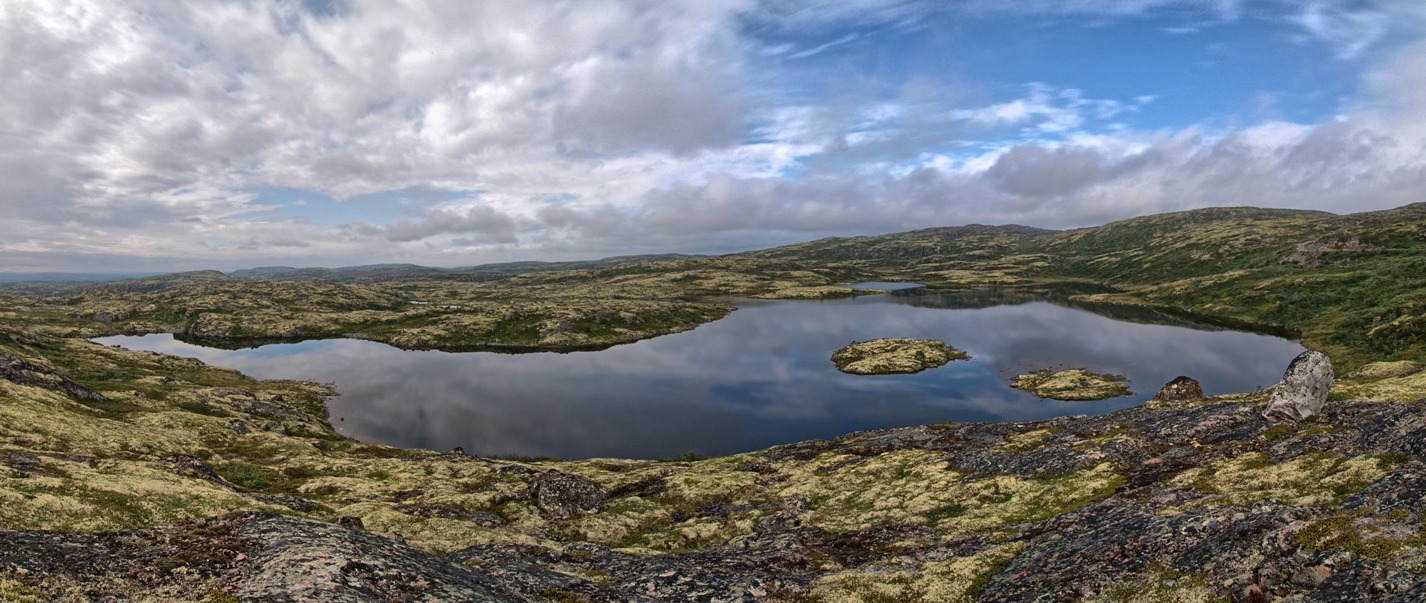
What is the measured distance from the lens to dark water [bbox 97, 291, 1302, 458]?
84.5 meters

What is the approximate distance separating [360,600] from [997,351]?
146109mm

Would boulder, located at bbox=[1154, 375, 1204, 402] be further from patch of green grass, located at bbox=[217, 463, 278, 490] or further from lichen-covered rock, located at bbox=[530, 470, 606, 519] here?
patch of green grass, located at bbox=[217, 463, 278, 490]

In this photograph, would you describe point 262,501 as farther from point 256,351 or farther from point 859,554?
point 256,351

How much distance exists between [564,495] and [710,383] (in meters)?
72.0

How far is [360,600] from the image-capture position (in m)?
14.5

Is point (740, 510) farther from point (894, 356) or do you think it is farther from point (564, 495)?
point (894, 356)

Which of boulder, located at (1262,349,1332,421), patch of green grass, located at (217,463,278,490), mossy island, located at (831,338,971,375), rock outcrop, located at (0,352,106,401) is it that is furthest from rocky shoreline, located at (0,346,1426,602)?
mossy island, located at (831,338,971,375)

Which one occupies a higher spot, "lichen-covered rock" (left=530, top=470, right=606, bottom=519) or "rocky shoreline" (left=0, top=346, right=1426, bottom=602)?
"rocky shoreline" (left=0, top=346, right=1426, bottom=602)

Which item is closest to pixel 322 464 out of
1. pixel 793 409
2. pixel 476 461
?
pixel 476 461

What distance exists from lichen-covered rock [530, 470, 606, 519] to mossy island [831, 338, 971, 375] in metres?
85.9

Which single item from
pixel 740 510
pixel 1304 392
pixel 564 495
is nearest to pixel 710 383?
pixel 564 495

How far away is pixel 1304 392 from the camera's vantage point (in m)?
35.8

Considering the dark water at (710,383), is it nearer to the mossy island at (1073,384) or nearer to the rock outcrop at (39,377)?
the mossy island at (1073,384)

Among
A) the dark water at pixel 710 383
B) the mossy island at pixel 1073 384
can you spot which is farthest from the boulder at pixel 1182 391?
the mossy island at pixel 1073 384
